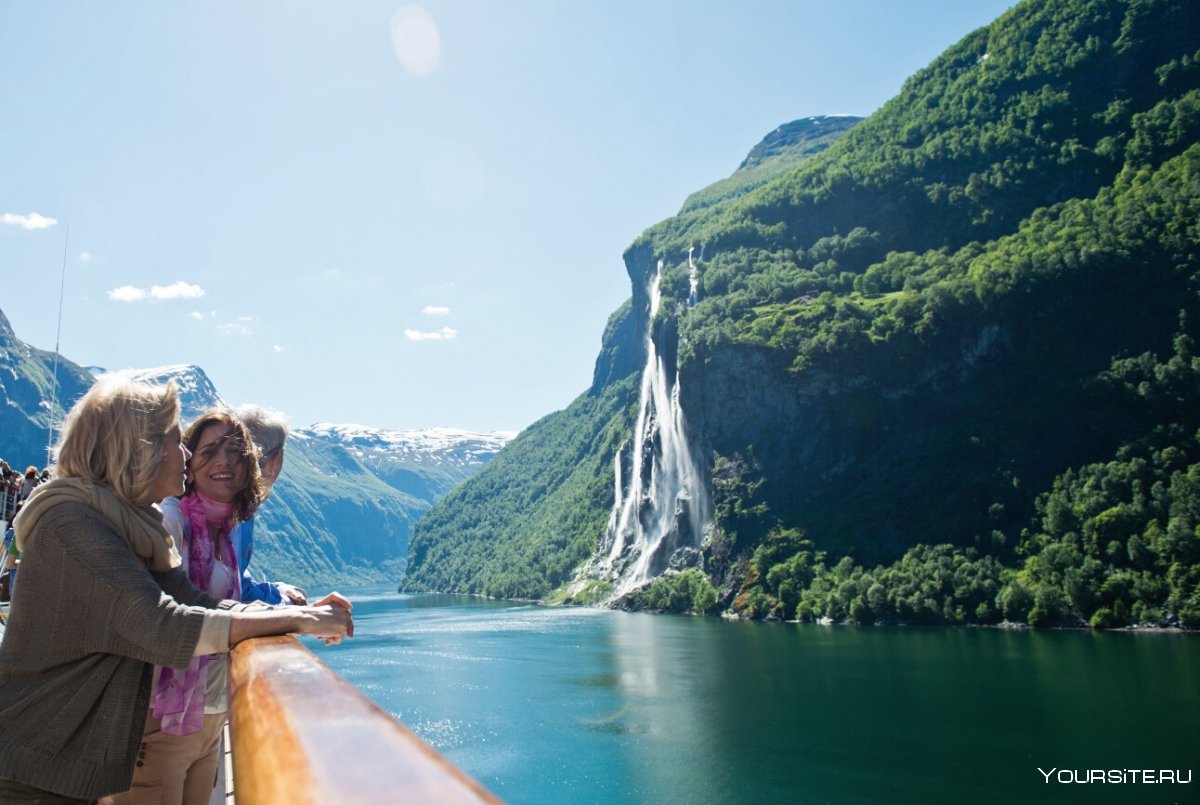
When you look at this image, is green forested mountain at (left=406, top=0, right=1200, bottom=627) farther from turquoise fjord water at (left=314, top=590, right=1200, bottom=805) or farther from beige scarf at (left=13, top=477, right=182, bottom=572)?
beige scarf at (left=13, top=477, right=182, bottom=572)

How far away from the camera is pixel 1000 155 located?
99.7 m

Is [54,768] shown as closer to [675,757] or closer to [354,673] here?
[675,757]

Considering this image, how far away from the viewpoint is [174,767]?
254 centimetres

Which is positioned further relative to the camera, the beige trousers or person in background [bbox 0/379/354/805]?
the beige trousers

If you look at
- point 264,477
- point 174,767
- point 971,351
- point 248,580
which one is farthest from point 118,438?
point 971,351

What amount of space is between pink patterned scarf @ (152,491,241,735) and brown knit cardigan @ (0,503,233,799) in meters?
0.53

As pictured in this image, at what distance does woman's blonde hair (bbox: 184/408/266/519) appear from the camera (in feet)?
9.65

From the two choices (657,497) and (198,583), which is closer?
(198,583)

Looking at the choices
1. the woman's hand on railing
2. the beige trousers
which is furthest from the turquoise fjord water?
the woman's hand on railing

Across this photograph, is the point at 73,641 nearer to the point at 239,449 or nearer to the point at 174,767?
the point at 174,767

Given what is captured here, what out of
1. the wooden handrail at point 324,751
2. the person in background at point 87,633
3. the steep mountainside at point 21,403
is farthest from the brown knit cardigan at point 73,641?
the steep mountainside at point 21,403

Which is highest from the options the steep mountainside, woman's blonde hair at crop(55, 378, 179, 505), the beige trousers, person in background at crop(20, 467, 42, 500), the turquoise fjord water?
the steep mountainside

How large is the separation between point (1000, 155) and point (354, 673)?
99.6m

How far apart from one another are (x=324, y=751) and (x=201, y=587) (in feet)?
7.68
